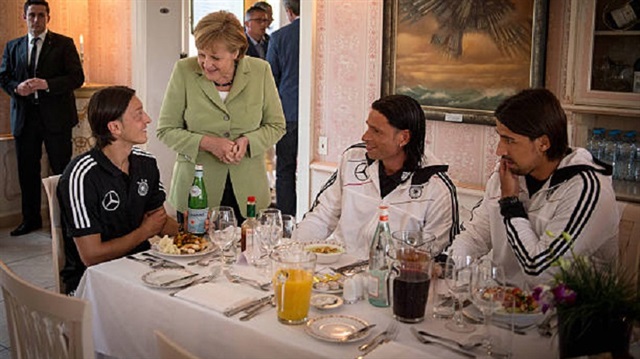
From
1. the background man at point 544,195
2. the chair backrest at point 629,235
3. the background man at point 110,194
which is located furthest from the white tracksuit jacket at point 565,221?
the background man at point 110,194

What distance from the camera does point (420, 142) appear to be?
2.50 meters

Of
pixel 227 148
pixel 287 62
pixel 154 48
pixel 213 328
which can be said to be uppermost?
pixel 154 48

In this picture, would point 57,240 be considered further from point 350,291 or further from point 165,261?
point 350,291

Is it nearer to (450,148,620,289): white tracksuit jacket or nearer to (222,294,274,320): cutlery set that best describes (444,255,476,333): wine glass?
(450,148,620,289): white tracksuit jacket

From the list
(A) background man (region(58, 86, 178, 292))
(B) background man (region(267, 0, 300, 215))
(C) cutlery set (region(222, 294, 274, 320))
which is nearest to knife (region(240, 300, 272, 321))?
(C) cutlery set (region(222, 294, 274, 320))

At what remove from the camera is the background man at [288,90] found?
15.6 ft

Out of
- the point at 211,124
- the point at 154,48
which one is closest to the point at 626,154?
the point at 211,124

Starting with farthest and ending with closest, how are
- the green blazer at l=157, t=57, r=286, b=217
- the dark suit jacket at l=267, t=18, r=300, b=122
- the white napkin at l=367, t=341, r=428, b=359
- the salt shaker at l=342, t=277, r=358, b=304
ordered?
the dark suit jacket at l=267, t=18, r=300, b=122 < the green blazer at l=157, t=57, r=286, b=217 < the salt shaker at l=342, t=277, r=358, b=304 < the white napkin at l=367, t=341, r=428, b=359

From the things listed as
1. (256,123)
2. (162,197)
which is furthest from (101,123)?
(256,123)

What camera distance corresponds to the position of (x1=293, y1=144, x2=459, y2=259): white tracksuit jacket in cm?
244

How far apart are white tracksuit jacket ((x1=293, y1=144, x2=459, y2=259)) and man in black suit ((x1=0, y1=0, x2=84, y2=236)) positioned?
3.14 meters

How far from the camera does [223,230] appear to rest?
7.41 feet

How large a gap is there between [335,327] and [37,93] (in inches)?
158

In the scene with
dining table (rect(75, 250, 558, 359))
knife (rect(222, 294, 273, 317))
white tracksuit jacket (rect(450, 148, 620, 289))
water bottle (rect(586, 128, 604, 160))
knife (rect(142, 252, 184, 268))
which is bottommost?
dining table (rect(75, 250, 558, 359))
